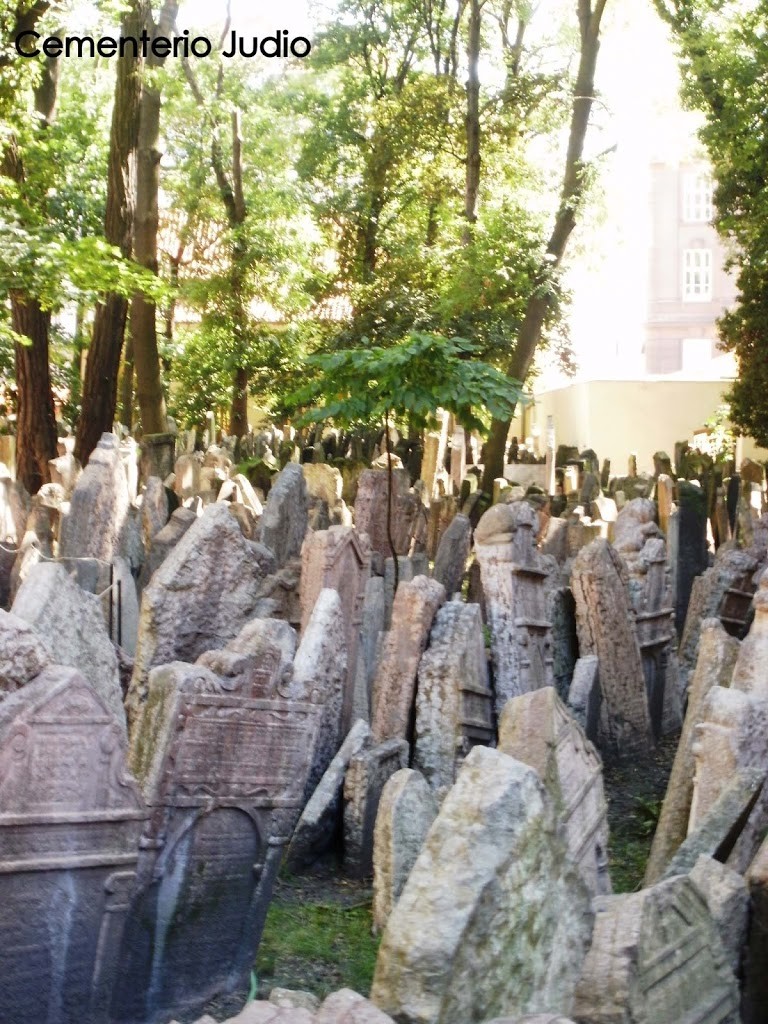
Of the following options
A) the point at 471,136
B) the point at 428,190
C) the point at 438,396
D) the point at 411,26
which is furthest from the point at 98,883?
the point at 411,26

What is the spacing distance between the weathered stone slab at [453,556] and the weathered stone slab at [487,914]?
8.25 m

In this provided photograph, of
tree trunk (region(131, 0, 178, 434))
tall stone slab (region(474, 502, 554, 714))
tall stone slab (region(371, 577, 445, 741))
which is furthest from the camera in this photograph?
tree trunk (region(131, 0, 178, 434))

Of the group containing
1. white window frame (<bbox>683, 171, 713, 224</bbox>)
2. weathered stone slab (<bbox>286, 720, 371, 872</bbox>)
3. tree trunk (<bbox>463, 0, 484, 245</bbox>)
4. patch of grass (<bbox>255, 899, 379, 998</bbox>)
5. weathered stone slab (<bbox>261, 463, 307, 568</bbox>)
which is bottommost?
patch of grass (<bbox>255, 899, 379, 998</bbox>)

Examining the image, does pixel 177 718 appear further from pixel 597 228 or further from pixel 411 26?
pixel 411 26

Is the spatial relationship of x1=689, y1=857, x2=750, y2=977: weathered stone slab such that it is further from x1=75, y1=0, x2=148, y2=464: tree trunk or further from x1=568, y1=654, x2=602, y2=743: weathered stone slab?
x1=75, y1=0, x2=148, y2=464: tree trunk

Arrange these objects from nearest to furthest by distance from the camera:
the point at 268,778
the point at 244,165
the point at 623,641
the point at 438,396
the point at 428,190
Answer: the point at 268,778
the point at 623,641
the point at 438,396
the point at 428,190
the point at 244,165

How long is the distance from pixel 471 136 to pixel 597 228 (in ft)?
8.59

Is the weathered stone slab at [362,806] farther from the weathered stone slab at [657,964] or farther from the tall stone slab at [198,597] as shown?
the weathered stone slab at [657,964]

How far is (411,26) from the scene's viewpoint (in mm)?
31125

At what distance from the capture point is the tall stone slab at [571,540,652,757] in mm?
9867

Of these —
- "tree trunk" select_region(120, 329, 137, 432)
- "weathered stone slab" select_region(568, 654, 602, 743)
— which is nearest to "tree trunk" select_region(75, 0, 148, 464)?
"weathered stone slab" select_region(568, 654, 602, 743)

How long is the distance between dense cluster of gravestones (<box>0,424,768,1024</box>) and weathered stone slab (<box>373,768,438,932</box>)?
Result: 15 millimetres

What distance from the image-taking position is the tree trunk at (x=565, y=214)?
21719mm

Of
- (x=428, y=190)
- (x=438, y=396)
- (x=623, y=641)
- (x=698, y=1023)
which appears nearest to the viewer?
(x=698, y=1023)
